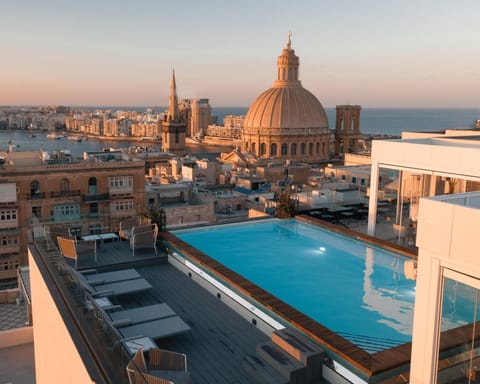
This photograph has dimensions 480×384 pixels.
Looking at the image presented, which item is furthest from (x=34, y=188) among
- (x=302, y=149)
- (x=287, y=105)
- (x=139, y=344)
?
(x=287, y=105)

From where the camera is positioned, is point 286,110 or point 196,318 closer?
point 196,318

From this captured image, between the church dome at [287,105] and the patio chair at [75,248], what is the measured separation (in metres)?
48.2

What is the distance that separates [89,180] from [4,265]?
5.83 m

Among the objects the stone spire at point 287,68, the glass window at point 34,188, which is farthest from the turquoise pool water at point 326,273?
the stone spire at point 287,68

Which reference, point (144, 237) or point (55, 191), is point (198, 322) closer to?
point (144, 237)

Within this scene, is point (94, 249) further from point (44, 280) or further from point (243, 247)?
point (243, 247)

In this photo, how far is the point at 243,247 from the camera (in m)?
9.83

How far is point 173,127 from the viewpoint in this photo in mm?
80312

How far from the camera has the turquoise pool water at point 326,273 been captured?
6219mm

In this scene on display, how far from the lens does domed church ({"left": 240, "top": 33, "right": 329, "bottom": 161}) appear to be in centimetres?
5628

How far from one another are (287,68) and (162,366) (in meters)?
57.5

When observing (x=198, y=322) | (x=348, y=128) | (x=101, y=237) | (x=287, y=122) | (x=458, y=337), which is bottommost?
(x=198, y=322)

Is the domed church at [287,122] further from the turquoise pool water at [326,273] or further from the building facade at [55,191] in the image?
the turquoise pool water at [326,273]

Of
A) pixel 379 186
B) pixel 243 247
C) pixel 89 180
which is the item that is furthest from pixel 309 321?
pixel 89 180
